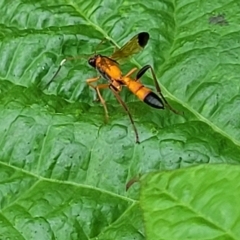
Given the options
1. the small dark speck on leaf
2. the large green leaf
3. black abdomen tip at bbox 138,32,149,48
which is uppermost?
the small dark speck on leaf

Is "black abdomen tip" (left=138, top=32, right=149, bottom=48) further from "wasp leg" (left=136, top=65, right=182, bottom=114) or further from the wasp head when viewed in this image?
the wasp head

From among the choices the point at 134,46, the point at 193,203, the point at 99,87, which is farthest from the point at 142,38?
the point at 193,203

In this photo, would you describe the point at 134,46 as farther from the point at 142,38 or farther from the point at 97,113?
the point at 97,113

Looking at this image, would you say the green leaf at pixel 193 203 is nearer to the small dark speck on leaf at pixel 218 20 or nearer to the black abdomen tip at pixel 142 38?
the black abdomen tip at pixel 142 38

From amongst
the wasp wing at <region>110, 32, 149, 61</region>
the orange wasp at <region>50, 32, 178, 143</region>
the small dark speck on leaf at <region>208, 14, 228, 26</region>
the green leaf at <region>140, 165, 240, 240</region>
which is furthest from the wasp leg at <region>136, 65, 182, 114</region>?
the green leaf at <region>140, 165, 240, 240</region>

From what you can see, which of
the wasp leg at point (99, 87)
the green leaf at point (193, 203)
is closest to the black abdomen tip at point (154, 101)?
the wasp leg at point (99, 87)

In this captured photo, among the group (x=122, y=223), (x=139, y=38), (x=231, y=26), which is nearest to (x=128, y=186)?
(x=122, y=223)
